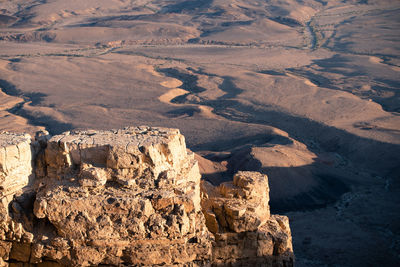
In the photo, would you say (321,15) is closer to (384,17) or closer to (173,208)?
(384,17)

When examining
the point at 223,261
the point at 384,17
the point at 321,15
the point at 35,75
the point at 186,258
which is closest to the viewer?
the point at 186,258

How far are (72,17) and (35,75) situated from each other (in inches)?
2005

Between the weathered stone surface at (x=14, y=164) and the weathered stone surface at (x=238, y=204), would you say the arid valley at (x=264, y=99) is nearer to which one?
the weathered stone surface at (x=238, y=204)

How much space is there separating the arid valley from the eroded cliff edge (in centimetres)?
891

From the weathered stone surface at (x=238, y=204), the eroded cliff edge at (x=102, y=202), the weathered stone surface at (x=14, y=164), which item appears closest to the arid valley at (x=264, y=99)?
the weathered stone surface at (x=238, y=204)

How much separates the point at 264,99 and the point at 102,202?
2842 cm

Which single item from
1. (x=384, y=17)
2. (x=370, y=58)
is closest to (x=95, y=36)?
(x=370, y=58)

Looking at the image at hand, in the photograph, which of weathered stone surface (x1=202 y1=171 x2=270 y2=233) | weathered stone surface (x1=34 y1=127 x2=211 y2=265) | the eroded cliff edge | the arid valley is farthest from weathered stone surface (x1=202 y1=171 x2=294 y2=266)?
the arid valley

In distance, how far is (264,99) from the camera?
3328 centimetres

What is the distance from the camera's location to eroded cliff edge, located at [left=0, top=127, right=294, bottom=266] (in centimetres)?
570

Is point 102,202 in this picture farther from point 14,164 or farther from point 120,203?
point 14,164

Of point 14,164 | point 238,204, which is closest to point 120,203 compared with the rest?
point 14,164

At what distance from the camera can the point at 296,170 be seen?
20.6 metres

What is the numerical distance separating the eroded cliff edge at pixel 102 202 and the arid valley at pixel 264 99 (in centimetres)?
891
